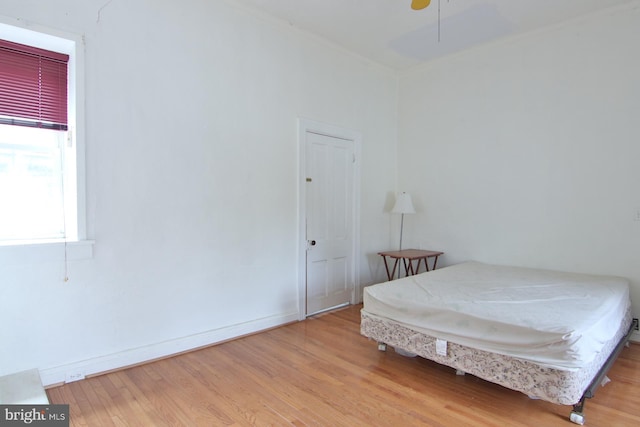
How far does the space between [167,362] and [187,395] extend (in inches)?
23.0

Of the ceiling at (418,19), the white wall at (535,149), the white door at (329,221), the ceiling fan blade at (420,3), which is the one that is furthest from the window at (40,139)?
the white wall at (535,149)

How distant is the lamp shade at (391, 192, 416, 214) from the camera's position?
4.64 metres

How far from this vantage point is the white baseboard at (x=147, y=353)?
2477 millimetres

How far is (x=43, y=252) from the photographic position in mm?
2416

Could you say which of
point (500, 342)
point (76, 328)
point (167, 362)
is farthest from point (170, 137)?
point (500, 342)

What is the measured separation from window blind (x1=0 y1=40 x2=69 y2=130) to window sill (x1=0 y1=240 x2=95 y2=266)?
87 cm

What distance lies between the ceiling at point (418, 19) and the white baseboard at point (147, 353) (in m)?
3.03

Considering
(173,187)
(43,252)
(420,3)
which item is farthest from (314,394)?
(420,3)

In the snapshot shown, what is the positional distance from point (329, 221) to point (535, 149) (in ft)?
7.80

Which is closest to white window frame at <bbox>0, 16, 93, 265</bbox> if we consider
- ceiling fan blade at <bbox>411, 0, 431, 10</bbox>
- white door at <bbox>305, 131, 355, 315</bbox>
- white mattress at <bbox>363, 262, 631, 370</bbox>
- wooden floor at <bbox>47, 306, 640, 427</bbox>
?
wooden floor at <bbox>47, 306, 640, 427</bbox>

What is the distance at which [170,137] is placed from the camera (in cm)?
295

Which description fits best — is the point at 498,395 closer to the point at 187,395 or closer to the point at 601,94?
the point at 187,395

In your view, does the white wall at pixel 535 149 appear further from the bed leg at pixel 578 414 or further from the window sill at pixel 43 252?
the window sill at pixel 43 252

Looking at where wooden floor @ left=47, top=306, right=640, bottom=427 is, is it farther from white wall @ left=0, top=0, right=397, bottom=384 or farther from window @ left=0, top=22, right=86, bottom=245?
window @ left=0, top=22, right=86, bottom=245
